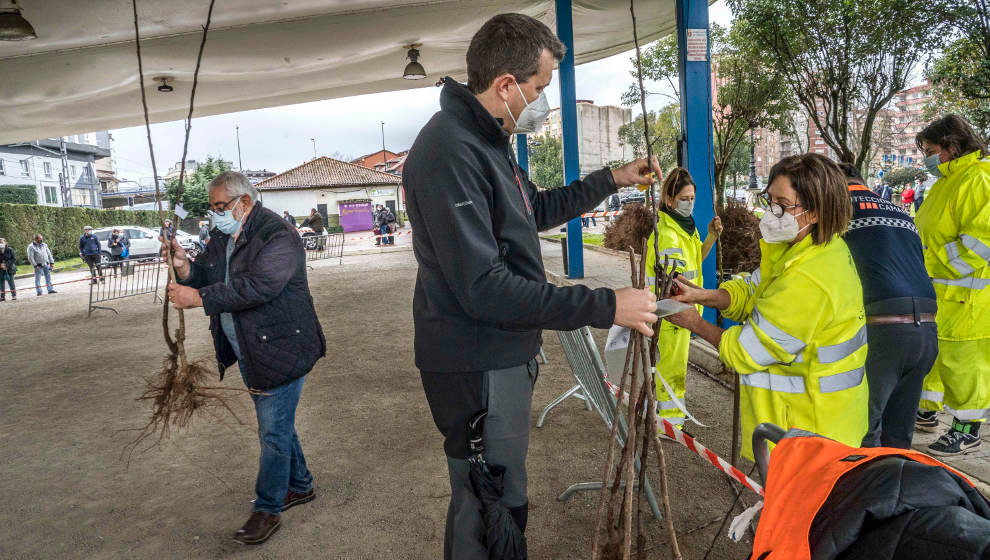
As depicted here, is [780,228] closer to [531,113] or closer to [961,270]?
[531,113]

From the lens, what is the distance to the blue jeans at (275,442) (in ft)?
10.1

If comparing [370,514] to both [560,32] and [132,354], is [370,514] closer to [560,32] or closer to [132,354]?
[132,354]

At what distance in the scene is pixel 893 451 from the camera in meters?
1.06

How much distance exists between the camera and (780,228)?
2.25 metres

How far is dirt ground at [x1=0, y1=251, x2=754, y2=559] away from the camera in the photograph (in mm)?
3068

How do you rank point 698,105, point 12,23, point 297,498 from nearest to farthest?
point 297,498
point 12,23
point 698,105

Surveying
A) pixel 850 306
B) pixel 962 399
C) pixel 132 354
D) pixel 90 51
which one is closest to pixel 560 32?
pixel 90 51

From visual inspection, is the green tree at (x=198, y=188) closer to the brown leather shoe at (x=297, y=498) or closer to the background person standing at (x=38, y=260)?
the background person standing at (x=38, y=260)

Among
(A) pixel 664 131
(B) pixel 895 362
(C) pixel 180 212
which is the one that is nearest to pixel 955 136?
(B) pixel 895 362

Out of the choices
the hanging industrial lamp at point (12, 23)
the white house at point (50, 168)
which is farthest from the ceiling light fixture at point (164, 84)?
the white house at point (50, 168)

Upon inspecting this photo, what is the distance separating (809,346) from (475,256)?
4.59 feet

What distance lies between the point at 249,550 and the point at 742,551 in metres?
2.53

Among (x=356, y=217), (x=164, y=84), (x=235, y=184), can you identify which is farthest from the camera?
(x=356, y=217)

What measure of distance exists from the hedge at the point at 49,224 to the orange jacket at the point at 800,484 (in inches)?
1274
